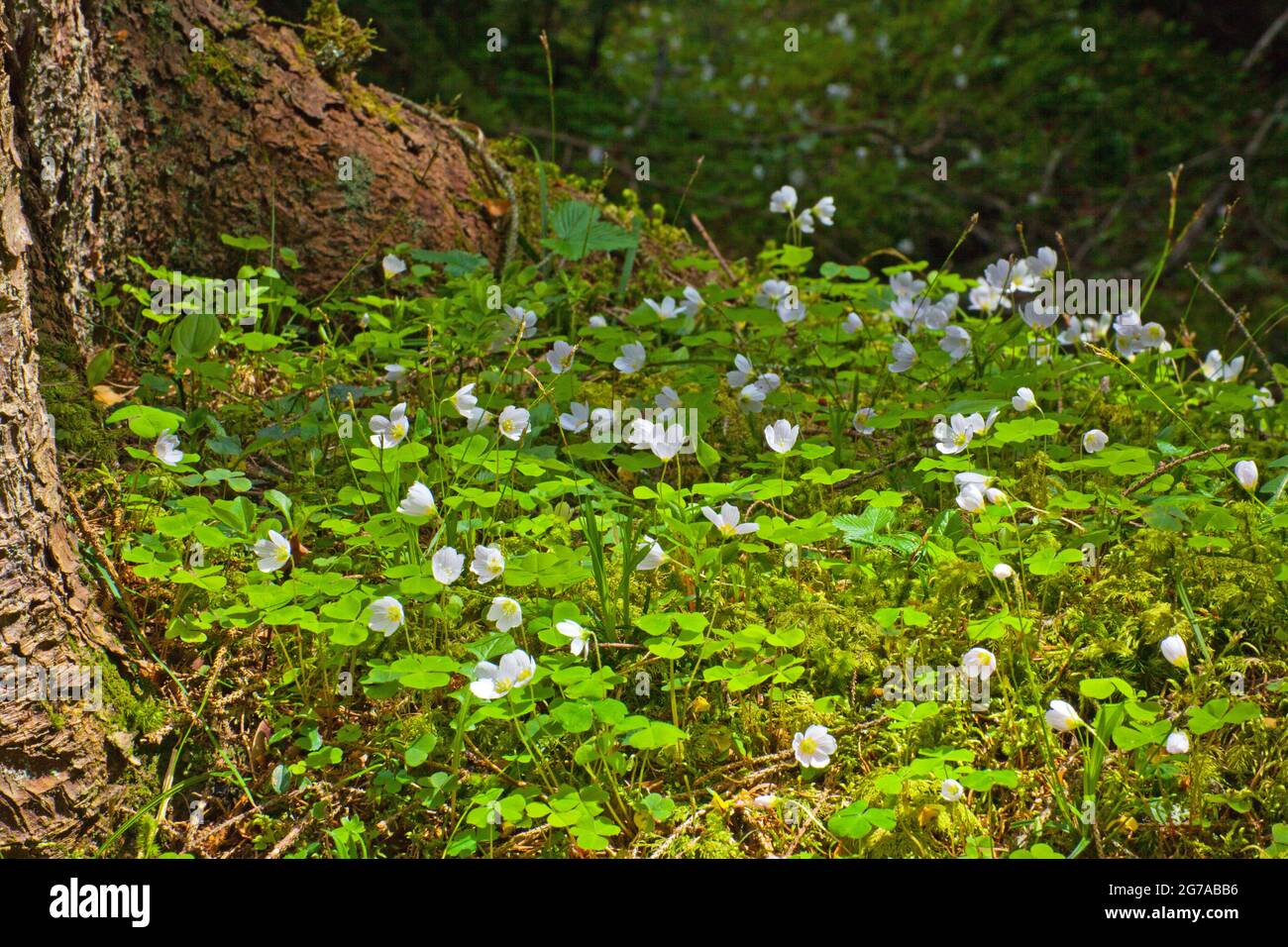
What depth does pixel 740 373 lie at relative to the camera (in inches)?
130

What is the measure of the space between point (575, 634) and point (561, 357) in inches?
45.9

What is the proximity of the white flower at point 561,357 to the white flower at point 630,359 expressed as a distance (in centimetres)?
16

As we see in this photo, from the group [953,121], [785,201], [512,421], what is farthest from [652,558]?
[953,121]

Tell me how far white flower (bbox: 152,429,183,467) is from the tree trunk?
29 centimetres

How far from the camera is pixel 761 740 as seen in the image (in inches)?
93.2

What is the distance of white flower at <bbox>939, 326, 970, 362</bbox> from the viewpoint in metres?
3.40

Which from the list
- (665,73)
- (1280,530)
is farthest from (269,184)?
(665,73)

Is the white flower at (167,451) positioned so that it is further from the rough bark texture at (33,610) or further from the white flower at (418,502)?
the white flower at (418,502)

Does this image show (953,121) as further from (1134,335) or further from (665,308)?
(665,308)

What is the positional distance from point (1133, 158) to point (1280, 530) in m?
6.11

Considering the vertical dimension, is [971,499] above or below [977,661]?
above

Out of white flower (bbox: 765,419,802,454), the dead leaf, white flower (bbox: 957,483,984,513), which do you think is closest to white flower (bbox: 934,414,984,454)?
white flower (bbox: 957,483,984,513)

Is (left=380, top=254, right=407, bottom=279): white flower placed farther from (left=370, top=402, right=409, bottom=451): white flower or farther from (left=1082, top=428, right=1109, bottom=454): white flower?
(left=1082, top=428, right=1109, bottom=454): white flower

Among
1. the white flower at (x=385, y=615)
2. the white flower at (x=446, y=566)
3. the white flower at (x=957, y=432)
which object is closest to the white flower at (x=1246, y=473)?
the white flower at (x=957, y=432)
